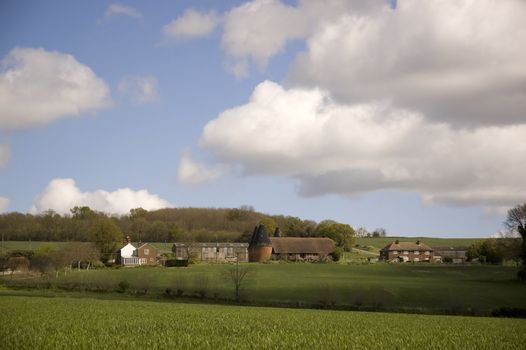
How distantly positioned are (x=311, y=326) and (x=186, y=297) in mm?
32867

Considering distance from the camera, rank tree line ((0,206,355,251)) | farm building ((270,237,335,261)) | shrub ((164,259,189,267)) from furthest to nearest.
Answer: tree line ((0,206,355,251)) < farm building ((270,237,335,261)) < shrub ((164,259,189,267))

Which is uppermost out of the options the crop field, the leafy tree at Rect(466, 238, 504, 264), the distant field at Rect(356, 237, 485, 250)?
the distant field at Rect(356, 237, 485, 250)

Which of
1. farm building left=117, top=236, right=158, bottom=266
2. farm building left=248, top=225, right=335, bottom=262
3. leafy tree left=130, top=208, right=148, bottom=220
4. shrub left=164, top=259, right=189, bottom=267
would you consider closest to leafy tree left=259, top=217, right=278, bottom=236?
farm building left=248, top=225, right=335, bottom=262

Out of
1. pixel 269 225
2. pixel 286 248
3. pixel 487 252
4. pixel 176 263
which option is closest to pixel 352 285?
pixel 176 263

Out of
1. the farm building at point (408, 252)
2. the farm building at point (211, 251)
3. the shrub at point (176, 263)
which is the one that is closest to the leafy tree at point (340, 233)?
the farm building at point (408, 252)

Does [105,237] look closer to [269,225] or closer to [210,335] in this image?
[269,225]

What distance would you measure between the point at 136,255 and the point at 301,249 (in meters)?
36.8

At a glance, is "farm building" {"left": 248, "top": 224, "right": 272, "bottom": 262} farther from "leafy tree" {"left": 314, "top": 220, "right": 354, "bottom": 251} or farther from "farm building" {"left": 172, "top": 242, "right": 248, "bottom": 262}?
"leafy tree" {"left": 314, "top": 220, "right": 354, "bottom": 251}

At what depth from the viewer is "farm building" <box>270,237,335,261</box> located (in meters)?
123

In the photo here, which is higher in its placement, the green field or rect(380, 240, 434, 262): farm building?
rect(380, 240, 434, 262): farm building

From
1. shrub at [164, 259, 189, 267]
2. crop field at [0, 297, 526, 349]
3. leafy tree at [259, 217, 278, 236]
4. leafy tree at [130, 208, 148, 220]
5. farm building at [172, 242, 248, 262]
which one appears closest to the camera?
crop field at [0, 297, 526, 349]

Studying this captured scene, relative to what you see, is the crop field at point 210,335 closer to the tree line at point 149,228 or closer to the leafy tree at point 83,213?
the tree line at point 149,228

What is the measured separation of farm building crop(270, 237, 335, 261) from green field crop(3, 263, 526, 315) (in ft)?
89.9

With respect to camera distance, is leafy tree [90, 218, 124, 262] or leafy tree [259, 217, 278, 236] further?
leafy tree [259, 217, 278, 236]
